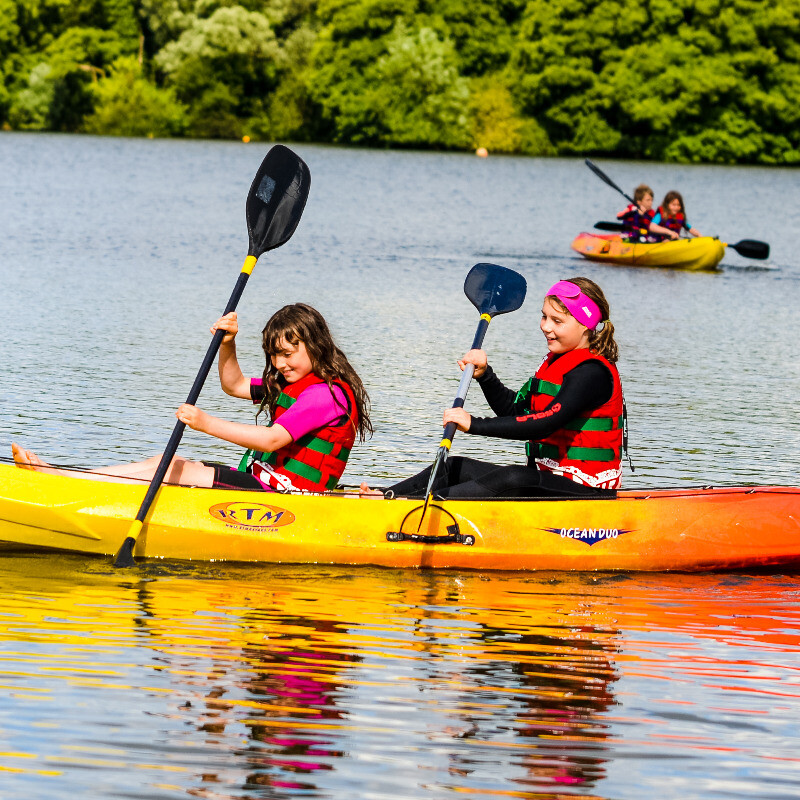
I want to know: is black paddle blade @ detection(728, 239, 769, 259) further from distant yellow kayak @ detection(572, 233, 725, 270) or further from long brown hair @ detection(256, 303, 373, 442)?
long brown hair @ detection(256, 303, 373, 442)

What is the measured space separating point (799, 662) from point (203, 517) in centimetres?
247

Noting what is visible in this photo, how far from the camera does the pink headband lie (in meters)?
6.23

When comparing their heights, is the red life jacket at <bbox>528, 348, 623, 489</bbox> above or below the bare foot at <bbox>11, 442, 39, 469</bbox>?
above

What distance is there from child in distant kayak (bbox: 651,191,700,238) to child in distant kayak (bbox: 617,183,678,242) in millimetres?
85

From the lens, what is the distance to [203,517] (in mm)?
6316

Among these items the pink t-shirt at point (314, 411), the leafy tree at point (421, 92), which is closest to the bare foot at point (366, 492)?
the pink t-shirt at point (314, 411)

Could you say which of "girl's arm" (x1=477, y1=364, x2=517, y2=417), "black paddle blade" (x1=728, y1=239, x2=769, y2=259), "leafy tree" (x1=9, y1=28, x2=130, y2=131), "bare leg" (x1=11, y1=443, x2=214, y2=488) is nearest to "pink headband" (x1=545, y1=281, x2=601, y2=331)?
"girl's arm" (x1=477, y1=364, x2=517, y2=417)

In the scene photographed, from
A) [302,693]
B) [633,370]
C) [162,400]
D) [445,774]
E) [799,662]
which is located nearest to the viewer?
[445,774]

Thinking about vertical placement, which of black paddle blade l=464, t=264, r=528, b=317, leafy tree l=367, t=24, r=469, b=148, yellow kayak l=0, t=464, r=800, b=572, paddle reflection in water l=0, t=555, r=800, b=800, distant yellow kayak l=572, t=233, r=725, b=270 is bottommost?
paddle reflection in water l=0, t=555, r=800, b=800

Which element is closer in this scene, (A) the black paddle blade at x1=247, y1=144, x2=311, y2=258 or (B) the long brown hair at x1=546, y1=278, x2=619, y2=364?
(B) the long brown hair at x1=546, y1=278, x2=619, y2=364

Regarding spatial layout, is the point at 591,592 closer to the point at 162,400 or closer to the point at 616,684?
the point at 616,684

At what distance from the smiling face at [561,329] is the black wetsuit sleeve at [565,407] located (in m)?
0.12

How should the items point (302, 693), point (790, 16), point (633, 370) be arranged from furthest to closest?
point (790, 16)
point (633, 370)
point (302, 693)

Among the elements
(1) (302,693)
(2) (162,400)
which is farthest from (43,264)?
(1) (302,693)
